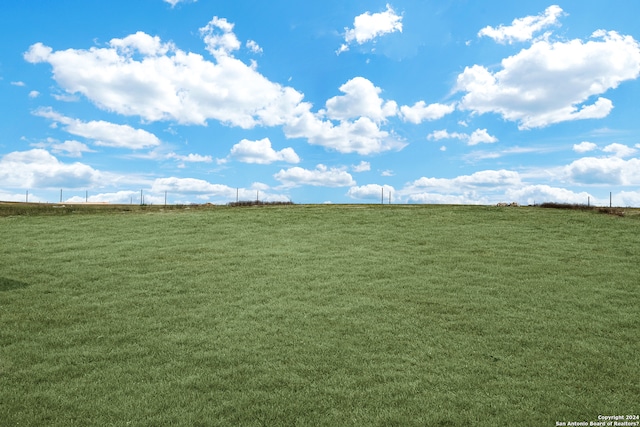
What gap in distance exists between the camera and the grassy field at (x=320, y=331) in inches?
233

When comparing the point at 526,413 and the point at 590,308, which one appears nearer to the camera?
the point at 526,413

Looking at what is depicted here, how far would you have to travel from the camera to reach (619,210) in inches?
985

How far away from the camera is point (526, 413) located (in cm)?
574

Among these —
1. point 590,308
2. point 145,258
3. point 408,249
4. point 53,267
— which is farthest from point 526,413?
point 53,267

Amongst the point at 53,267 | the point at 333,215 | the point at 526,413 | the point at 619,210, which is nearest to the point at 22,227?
the point at 53,267

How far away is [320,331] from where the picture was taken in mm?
8453

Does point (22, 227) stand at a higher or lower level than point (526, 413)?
higher

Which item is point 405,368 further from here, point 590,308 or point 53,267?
point 53,267

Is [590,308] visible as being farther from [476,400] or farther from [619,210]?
[619,210]

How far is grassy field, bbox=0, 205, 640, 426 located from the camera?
19.5 ft

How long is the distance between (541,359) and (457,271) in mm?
5742

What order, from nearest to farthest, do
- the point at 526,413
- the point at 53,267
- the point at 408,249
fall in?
the point at 526,413
the point at 53,267
the point at 408,249

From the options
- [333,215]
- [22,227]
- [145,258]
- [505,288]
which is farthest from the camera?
[333,215]

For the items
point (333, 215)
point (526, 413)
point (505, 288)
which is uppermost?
point (333, 215)
